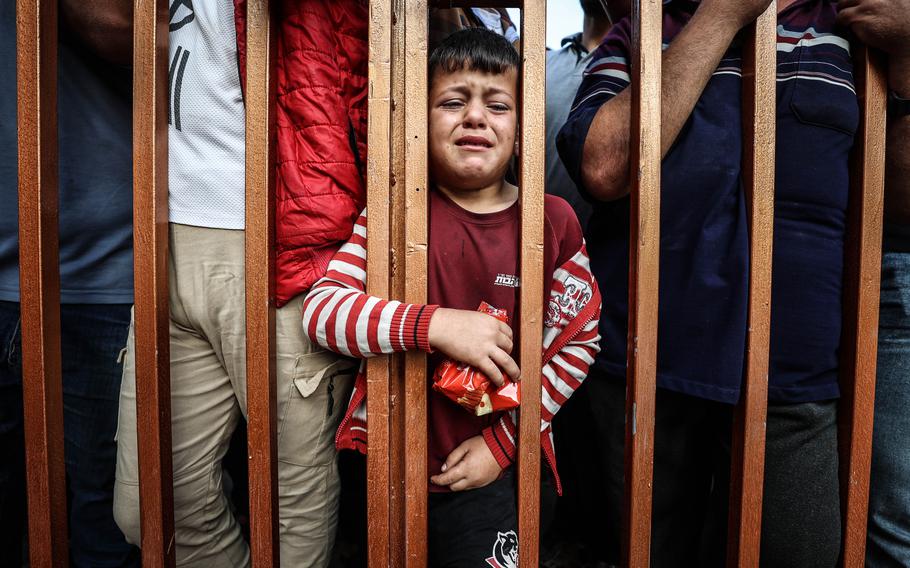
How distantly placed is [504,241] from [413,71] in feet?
1.39

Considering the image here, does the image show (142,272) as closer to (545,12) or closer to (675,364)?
(545,12)

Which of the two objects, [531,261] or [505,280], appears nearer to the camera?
[531,261]

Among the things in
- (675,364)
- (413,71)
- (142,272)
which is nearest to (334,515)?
(142,272)

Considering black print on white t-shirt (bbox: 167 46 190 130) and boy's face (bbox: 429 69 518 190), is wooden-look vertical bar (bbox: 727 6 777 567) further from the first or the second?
black print on white t-shirt (bbox: 167 46 190 130)

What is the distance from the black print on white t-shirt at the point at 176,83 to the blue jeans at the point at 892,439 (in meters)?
1.81

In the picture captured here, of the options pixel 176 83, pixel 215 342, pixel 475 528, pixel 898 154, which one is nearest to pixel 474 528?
pixel 475 528

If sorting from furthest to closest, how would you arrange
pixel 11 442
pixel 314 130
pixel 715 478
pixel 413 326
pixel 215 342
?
1. pixel 11 442
2. pixel 715 478
3. pixel 215 342
4. pixel 314 130
5. pixel 413 326

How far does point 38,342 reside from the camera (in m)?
1.00

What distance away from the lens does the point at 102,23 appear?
1121 mm

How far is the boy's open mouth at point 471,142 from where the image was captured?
110cm

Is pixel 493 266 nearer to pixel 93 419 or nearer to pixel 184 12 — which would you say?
pixel 184 12

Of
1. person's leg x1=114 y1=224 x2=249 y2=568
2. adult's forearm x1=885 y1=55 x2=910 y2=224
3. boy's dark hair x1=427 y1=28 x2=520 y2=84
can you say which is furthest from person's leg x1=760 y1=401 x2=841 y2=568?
person's leg x1=114 y1=224 x2=249 y2=568

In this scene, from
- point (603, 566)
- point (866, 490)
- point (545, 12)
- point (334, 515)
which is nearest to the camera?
point (545, 12)

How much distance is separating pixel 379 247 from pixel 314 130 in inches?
12.3
